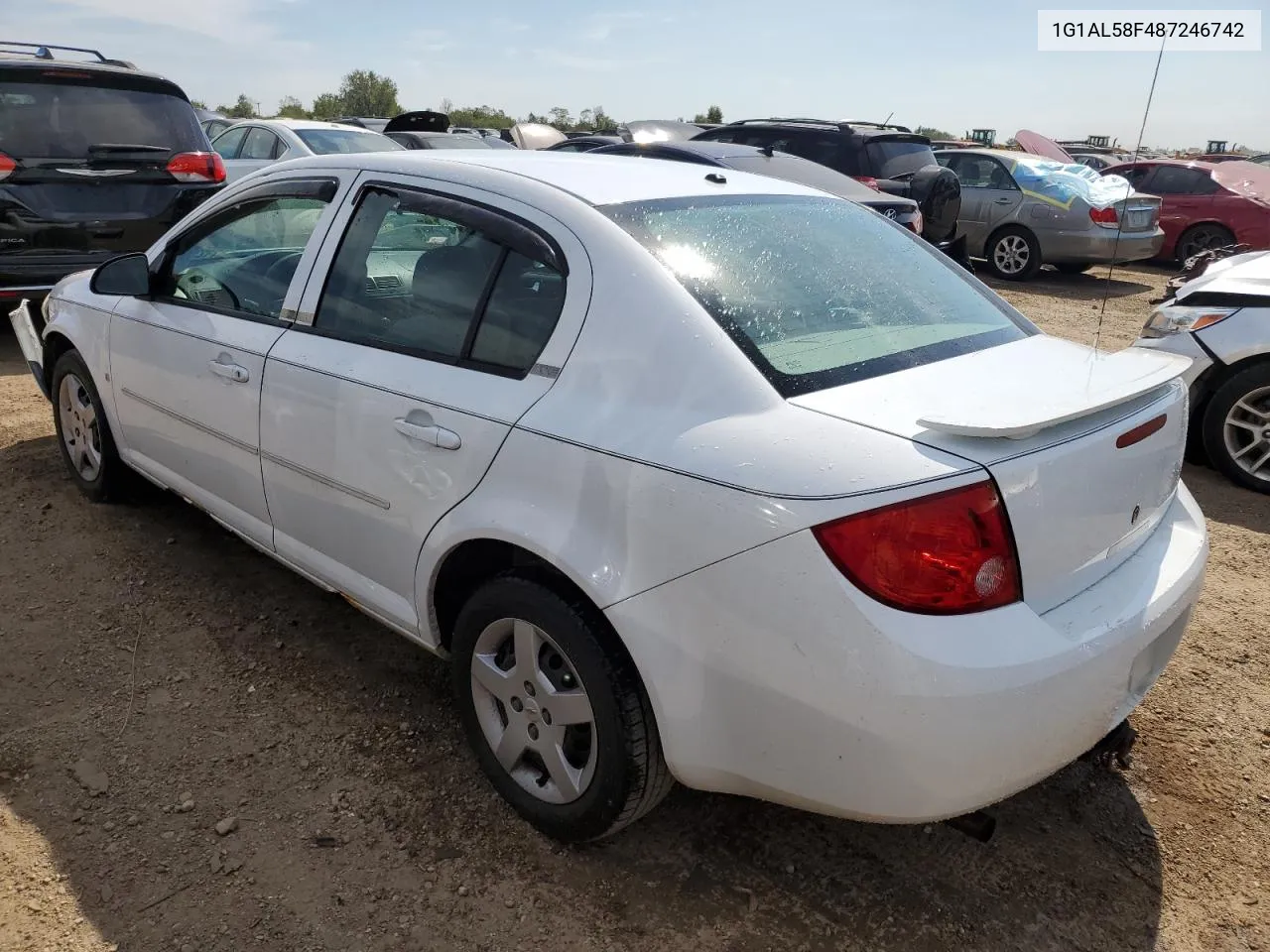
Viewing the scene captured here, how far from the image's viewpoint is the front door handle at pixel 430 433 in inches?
92.6

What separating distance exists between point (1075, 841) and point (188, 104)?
6.85 meters

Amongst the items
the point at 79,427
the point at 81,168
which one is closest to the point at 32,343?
the point at 79,427

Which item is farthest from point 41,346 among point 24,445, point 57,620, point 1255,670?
point 1255,670

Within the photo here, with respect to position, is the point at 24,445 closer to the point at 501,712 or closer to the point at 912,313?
the point at 501,712

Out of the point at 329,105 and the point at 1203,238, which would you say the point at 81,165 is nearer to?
the point at 1203,238

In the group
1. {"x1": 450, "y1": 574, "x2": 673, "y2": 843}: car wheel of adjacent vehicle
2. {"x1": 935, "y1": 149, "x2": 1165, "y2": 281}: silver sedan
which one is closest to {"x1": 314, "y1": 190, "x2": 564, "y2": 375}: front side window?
{"x1": 450, "y1": 574, "x2": 673, "y2": 843}: car wheel of adjacent vehicle

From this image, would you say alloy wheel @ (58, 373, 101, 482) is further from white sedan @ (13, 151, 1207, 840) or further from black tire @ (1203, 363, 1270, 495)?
black tire @ (1203, 363, 1270, 495)

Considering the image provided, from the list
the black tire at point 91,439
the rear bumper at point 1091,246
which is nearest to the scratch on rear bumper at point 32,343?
the black tire at point 91,439

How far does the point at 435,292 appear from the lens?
2.61 metres

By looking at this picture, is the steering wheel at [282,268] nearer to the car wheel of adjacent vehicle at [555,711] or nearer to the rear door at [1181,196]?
the car wheel of adjacent vehicle at [555,711]

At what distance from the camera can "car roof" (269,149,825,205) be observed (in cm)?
251

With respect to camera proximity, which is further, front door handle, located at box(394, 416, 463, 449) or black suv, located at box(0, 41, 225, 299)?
black suv, located at box(0, 41, 225, 299)

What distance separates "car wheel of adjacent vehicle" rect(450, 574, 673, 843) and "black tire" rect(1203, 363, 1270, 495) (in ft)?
13.6

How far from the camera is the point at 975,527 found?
1801 millimetres
